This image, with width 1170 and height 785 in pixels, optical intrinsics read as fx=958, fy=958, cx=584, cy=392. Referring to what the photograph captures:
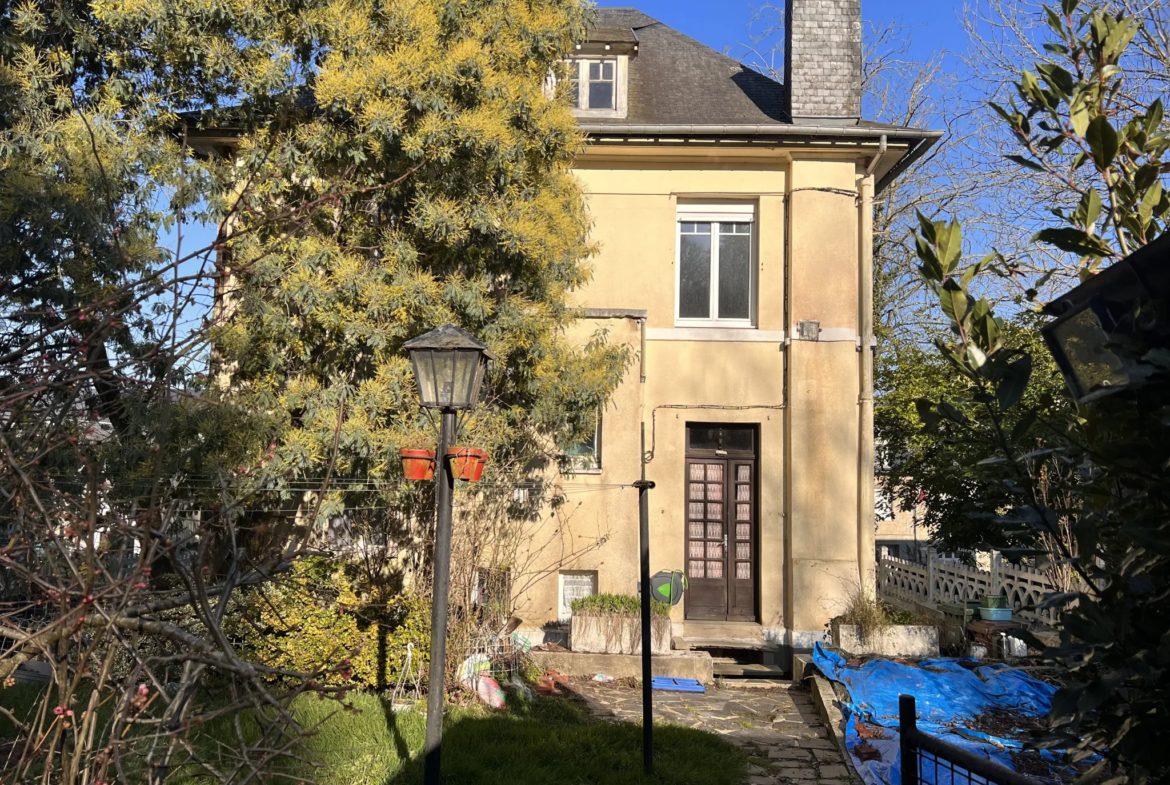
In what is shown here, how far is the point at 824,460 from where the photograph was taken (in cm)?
1340

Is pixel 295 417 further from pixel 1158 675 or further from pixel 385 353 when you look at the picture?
pixel 1158 675

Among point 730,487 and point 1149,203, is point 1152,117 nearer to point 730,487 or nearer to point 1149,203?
point 1149,203

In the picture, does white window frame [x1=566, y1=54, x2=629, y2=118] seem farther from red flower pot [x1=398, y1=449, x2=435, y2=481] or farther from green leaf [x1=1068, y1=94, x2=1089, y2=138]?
green leaf [x1=1068, y1=94, x2=1089, y2=138]

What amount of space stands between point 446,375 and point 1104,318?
15.5ft

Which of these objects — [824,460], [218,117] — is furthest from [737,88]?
[218,117]

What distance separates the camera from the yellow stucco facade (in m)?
13.3

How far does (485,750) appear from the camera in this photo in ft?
25.8

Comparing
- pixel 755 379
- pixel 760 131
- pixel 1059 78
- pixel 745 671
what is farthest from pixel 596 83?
pixel 1059 78

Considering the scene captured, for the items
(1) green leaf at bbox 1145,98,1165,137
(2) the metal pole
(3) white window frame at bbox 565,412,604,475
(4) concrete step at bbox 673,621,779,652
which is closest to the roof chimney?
(3) white window frame at bbox 565,412,604,475

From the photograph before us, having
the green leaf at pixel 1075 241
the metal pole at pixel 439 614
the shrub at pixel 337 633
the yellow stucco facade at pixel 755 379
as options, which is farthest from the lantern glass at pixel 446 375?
the yellow stucco facade at pixel 755 379

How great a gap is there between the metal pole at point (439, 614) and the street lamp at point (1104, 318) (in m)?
4.48

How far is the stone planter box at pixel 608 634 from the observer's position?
38.4 feet

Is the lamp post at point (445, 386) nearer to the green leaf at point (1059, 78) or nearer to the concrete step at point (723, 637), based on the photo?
the green leaf at point (1059, 78)

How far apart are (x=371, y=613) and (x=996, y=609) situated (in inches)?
339
